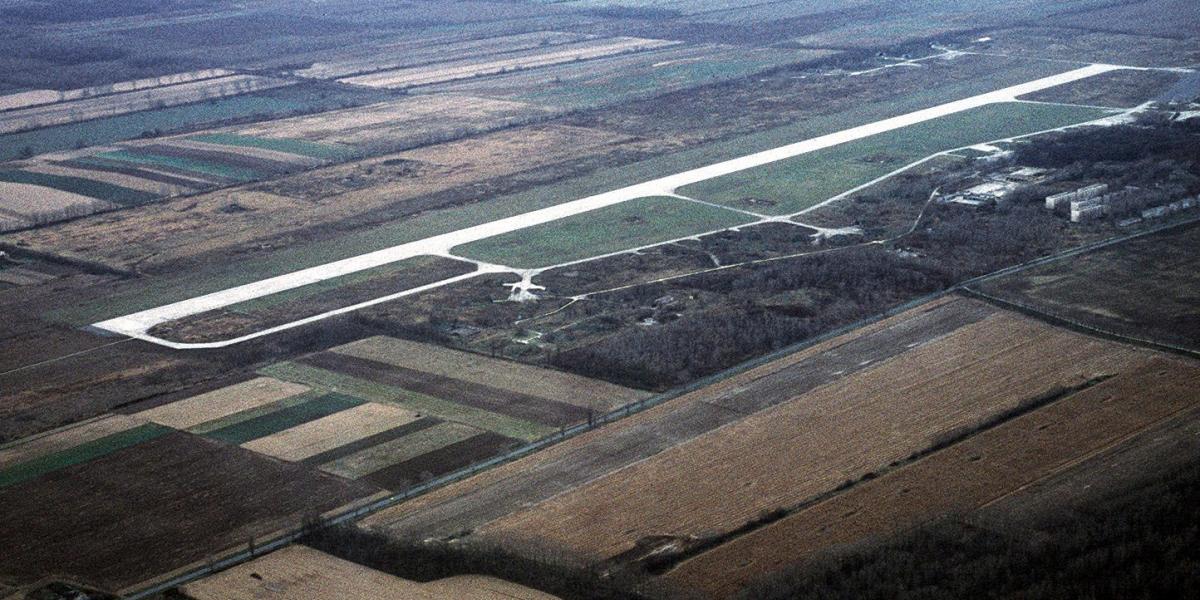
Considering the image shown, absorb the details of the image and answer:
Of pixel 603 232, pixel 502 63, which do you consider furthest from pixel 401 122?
pixel 603 232

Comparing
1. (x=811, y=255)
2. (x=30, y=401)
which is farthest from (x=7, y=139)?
(x=811, y=255)

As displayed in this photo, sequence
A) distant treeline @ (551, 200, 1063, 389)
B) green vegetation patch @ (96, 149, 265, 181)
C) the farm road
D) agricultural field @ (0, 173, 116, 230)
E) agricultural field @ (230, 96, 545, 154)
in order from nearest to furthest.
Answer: the farm road < distant treeline @ (551, 200, 1063, 389) < agricultural field @ (0, 173, 116, 230) < green vegetation patch @ (96, 149, 265, 181) < agricultural field @ (230, 96, 545, 154)

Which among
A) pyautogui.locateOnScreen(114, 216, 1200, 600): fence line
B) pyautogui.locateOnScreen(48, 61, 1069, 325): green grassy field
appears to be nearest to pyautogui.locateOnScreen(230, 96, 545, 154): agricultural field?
pyautogui.locateOnScreen(48, 61, 1069, 325): green grassy field

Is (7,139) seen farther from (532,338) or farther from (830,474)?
(830,474)

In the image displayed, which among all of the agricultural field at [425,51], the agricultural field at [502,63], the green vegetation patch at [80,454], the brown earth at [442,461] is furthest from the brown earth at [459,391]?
the agricultural field at [425,51]

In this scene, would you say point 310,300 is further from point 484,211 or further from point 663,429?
point 663,429

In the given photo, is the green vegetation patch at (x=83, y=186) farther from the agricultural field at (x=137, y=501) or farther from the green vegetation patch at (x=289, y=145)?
the agricultural field at (x=137, y=501)

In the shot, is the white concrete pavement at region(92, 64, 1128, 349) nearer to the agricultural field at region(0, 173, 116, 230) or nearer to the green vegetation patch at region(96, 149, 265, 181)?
the agricultural field at region(0, 173, 116, 230)
